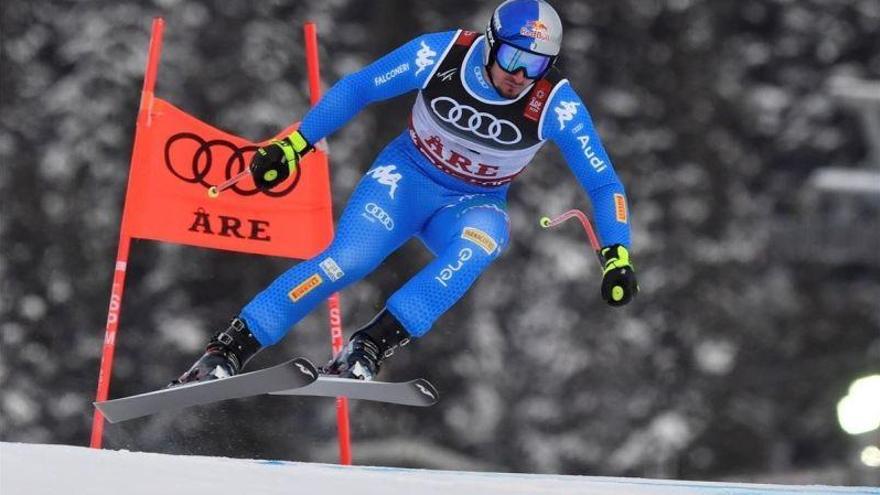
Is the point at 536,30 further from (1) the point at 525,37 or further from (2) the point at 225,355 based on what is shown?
(2) the point at 225,355

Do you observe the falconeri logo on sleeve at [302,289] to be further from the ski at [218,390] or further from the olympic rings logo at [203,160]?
the olympic rings logo at [203,160]

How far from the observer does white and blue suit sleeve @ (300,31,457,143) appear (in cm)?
665

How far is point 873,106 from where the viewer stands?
73.8 feet

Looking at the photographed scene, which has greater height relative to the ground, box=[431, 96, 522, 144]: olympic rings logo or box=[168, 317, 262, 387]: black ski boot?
box=[431, 96, 522, 144]: olympic rings logo

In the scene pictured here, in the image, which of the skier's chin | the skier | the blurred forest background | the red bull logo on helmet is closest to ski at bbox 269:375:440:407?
the skier

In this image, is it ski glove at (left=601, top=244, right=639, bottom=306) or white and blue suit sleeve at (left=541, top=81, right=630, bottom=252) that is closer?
ski glove at (left=601, top=244, right=639, bottom=306)

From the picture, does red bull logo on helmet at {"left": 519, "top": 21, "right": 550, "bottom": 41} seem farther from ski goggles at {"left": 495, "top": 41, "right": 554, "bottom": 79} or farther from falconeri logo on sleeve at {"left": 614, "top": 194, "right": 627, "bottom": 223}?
falconeri logo on sleeve at {"left": 614, "top": 194, "right": 627, "bottom": 223}

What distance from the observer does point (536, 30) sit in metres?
6.36

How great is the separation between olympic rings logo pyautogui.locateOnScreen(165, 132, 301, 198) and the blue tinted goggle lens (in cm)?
127

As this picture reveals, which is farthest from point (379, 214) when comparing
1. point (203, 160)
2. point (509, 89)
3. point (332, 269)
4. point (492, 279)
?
point (492, 279)

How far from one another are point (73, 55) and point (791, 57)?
416 inches

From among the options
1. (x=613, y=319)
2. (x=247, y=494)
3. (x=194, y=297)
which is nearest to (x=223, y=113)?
Answer: (x=194, y=297)

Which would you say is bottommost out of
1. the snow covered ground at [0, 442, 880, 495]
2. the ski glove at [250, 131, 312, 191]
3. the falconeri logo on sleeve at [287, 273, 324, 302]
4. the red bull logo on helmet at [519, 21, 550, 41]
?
the snow covered ground at [0, 442, 880, 495]

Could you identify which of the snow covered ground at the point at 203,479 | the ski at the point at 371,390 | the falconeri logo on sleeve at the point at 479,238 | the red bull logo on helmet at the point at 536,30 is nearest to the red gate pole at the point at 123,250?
the ski at the point at 371,390
